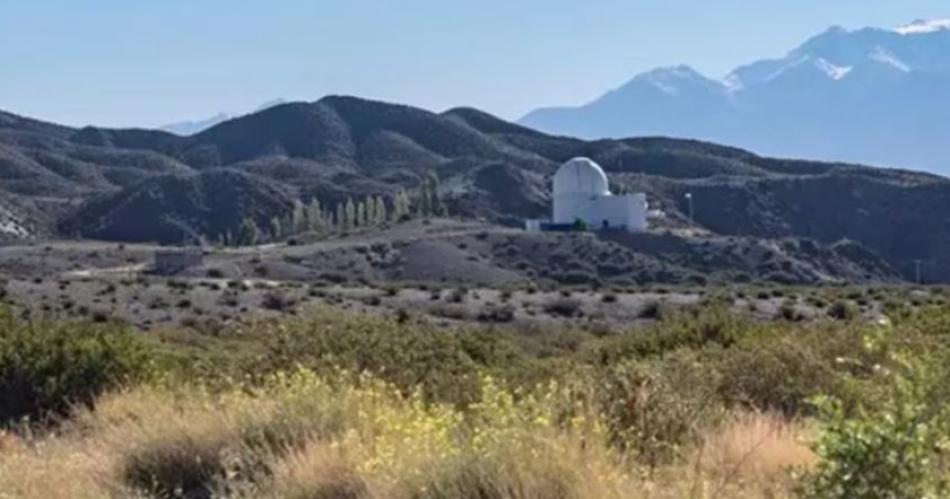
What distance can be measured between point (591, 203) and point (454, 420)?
315ft

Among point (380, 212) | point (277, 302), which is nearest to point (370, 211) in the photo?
point (380, 212)

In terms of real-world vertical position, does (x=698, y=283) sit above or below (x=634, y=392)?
below

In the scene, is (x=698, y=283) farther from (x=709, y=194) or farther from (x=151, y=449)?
(x=151, y=449)

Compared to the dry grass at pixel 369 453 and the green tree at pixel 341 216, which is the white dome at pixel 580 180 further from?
the dry grass at pixel 369 453

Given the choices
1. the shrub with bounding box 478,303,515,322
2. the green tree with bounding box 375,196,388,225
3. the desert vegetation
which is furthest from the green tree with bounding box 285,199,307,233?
the desert vegetation

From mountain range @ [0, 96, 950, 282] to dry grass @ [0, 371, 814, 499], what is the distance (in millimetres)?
80982

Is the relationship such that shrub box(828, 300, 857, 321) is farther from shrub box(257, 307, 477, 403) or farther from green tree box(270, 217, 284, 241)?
green tree box(270, 217, 284, 241)

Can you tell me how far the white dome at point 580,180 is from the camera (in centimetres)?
10525

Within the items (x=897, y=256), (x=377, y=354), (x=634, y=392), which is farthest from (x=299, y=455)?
(x=897, y=256)

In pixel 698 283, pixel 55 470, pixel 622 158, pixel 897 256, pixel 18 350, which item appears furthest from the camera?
pixel 622 158

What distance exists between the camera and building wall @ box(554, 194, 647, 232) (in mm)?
101062

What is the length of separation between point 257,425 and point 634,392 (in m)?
2.36

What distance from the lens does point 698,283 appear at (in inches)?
3014

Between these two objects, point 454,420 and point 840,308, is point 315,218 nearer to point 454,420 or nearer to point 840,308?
point 840,308
